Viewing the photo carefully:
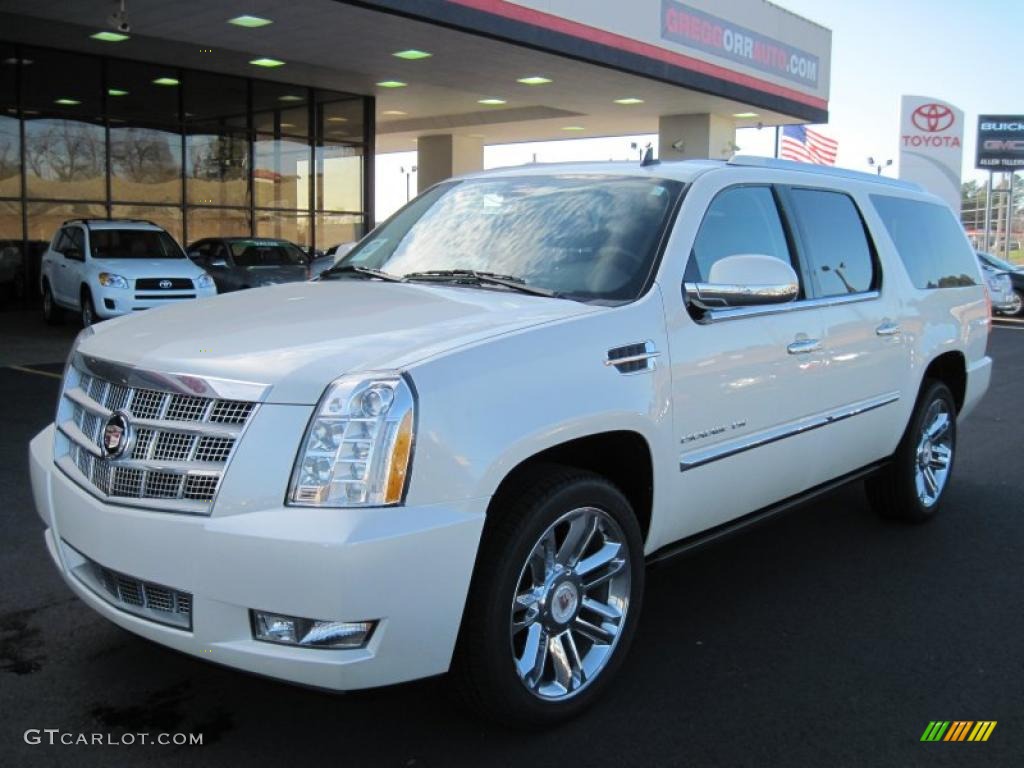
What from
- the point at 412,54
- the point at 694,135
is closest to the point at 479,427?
the point at 412,54

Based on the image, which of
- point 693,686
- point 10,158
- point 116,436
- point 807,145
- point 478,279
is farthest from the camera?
point 807,145

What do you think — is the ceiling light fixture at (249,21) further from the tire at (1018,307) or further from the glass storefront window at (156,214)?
the tire at (1018,307)

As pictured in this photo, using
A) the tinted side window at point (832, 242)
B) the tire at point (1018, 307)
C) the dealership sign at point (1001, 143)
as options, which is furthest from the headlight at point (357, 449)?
the dealership sign at point (1001, 143)

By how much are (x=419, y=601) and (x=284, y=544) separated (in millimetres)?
416

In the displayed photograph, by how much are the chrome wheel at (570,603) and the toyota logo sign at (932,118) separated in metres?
40.1

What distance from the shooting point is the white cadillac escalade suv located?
2826mm

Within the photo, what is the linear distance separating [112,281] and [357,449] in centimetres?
1350

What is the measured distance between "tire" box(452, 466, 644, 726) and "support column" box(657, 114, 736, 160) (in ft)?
75.0

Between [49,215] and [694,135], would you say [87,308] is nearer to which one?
[49,215]

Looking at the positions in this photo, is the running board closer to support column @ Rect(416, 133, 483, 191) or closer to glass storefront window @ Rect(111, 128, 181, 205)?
glass storefront window @ Rect(111, 128, 181, 205)

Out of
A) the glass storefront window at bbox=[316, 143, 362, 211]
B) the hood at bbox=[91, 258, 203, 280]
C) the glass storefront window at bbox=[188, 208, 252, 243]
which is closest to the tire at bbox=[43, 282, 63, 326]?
the hood at bbox=[91, 258, 203, 280]

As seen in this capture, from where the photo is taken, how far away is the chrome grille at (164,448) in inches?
114

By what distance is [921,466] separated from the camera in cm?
591

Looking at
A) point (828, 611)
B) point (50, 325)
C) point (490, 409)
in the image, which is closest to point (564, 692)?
point (490, 409)
